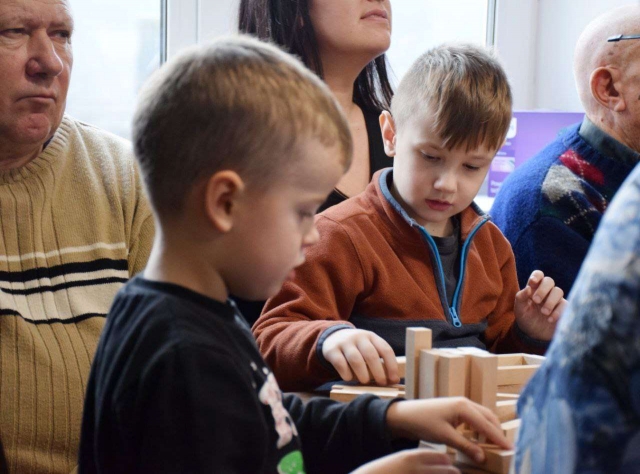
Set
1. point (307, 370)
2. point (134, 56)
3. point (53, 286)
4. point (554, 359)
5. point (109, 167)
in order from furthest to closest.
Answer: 1. point (134, 56)
2. point (109, 167)
3. point (53, 286)
4. point (307, 370)
5. point (554, 359)

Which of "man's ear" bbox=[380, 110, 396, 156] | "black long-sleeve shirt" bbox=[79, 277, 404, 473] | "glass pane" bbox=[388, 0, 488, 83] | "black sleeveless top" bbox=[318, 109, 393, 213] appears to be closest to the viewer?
"black long-sleeve shirt" bbox=[79, 277, 404, 473]

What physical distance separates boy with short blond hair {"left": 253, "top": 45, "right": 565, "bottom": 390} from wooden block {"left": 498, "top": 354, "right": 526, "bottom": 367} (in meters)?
0.25

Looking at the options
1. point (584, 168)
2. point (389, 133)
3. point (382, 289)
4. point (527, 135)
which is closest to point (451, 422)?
point (382, 289)

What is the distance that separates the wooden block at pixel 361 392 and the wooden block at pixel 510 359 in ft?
0.49

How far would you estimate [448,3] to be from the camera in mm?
3037

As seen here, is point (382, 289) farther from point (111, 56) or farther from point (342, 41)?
point (111, 56)

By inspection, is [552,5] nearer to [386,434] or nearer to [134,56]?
[134,56]

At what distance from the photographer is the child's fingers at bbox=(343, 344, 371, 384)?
1.12 m

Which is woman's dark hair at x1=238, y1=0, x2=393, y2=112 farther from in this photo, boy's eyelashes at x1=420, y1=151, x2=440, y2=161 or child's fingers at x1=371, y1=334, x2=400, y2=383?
child's fingers at x1=371, y1=334, x2=400, y2=383

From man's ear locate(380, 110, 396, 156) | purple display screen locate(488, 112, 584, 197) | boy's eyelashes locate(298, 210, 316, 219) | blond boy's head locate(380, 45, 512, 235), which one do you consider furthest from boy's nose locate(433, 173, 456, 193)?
purple display screen locate(488, 112, 584, 197)

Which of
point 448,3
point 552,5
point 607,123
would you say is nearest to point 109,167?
point 607,123

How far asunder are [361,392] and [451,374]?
5.9 inches

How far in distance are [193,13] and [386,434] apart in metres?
1.67

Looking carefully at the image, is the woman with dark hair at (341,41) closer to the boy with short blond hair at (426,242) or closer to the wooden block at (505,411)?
the boy with short blond hair at (426,242)
